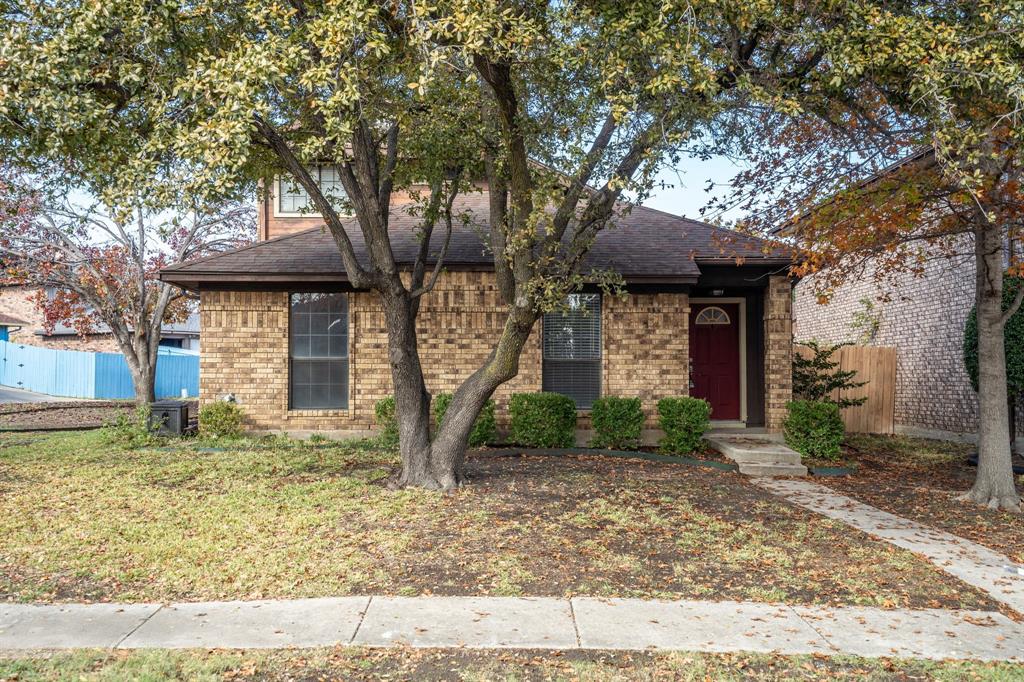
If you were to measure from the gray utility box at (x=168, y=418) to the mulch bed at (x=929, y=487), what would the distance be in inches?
407

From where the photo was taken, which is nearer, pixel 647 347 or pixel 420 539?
pixel 420 539

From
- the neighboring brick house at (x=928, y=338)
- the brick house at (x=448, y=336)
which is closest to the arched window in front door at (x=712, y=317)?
the brick house at (x=448, y=336)

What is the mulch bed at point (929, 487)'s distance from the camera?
23.5ft

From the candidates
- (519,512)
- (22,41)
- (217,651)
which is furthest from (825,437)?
(22,41)

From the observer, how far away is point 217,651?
4.12 meters

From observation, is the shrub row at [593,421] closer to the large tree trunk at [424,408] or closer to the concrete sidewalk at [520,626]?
the large tree trunk at [424,408]

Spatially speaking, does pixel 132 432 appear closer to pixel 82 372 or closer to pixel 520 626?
pixel 520 626

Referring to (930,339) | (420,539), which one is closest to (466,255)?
(420,539)

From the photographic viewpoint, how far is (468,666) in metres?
3.96

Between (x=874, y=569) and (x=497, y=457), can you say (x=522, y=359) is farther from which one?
(x=874, y=569)

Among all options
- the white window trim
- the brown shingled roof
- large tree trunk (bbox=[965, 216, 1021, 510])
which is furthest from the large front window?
large tree trunk (bbox=[965, 216, 1021, 510])

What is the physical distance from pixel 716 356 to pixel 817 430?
253 centimetres

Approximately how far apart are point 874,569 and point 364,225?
6345 millimetres

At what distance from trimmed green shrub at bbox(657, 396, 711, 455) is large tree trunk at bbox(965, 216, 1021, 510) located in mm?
3680
